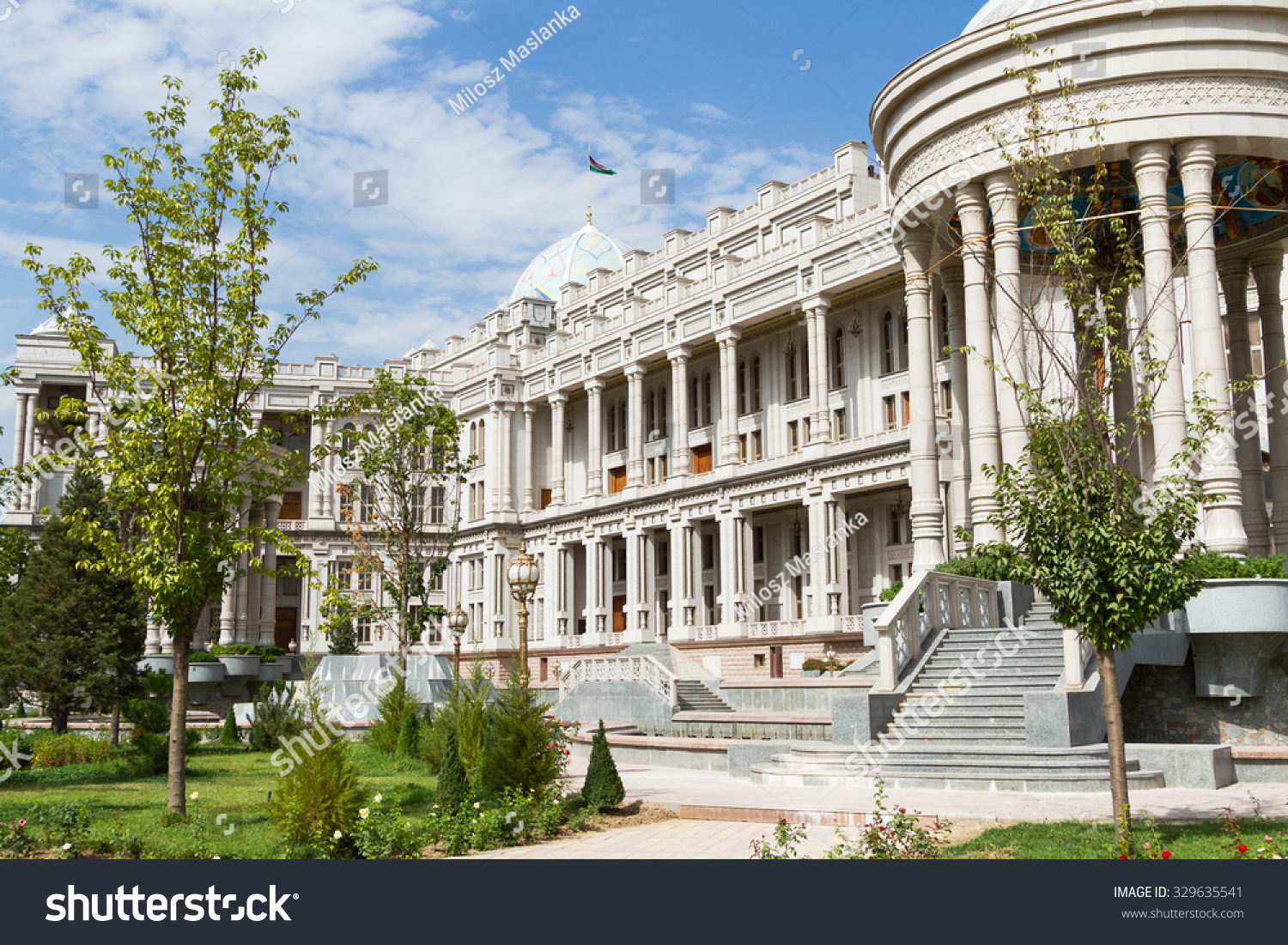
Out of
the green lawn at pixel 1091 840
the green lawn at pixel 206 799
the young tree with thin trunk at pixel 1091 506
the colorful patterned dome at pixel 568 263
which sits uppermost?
the colorful patterned dome at pixel 568 263

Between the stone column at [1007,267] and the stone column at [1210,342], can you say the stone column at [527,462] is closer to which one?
the stone column at [1007,267]

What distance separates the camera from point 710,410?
52.3m

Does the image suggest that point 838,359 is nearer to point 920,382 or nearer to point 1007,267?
point 920,382

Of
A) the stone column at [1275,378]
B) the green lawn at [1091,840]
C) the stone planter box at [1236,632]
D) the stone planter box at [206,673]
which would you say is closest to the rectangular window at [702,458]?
the stone planter box at [206,673]

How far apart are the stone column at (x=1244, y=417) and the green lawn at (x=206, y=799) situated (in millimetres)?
19590

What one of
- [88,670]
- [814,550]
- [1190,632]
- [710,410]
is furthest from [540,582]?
[1190,632]

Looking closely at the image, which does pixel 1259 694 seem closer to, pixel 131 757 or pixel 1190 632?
pixel 1190 632

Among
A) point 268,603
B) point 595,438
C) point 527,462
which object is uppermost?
point 595,438

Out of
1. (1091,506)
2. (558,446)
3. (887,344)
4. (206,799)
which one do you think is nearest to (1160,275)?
(1091,506)

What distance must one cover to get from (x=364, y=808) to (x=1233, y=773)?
1155 cm

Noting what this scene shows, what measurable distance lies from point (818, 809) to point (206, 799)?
8.80 m

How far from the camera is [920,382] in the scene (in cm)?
2484

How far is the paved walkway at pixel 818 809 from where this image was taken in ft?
35.2

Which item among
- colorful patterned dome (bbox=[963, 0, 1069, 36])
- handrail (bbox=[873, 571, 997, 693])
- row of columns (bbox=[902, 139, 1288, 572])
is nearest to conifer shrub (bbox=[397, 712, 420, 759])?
handrail (bbox=[873, 571, 997, 693])
